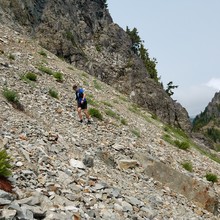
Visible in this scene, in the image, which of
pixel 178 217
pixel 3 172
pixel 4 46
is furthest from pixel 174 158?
pixel 4 46

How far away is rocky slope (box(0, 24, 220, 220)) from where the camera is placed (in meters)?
9.00

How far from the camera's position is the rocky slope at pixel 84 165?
A: 900cm

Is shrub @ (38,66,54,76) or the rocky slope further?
shrub @ (38,66,54,76)

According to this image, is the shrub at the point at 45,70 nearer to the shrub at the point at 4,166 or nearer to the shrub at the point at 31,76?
the shrub at the point at 31,76

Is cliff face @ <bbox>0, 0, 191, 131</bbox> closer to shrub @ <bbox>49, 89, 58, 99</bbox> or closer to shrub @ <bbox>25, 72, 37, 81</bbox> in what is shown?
shrub @ <bbox>25, 72, 37, 81</bbox>

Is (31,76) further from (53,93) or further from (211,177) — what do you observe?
(211,177)

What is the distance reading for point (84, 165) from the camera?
40.5 ft

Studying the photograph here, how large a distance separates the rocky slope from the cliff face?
18.0 meters

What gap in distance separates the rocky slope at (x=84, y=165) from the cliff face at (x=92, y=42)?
709 inches

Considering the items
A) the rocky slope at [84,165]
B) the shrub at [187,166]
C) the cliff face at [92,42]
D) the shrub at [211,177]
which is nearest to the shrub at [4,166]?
the rocky slope at [84,165]

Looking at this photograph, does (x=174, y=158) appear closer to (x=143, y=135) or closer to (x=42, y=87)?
(x=143, y=135)

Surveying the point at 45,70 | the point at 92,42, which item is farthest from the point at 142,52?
the point at 45,70

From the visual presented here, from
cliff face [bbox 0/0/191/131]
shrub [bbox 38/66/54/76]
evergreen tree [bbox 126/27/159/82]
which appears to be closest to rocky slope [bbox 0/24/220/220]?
shrub [bbox 38/66/54/76]

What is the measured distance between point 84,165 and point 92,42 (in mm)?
46606
